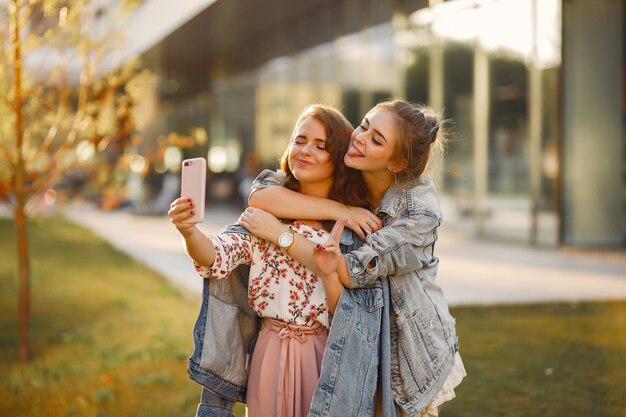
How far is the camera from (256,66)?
2573 cm

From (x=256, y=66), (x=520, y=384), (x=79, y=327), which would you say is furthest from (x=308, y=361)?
(x=256, y=66)

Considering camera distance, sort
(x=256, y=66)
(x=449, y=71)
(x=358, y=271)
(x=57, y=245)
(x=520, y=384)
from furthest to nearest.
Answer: (x=256, y=66) → (x=449, y=71) → (x=57, y=245) → (x=520, y=384) → (x=358, y=271)

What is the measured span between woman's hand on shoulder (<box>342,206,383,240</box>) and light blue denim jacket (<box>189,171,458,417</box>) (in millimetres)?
42

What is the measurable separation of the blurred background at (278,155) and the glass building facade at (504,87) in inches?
1.5

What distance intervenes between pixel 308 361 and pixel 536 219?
38.3 ft

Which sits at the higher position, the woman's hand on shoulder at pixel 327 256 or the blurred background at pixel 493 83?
the blurred background at pixel 493 83

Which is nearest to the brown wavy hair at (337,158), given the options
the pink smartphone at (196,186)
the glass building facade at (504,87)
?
the pink smartphone at (196,186)

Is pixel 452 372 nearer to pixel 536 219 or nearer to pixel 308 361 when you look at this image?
pixel 308 361

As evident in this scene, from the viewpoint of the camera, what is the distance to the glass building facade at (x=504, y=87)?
1367cm

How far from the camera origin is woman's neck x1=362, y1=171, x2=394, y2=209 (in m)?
3.06

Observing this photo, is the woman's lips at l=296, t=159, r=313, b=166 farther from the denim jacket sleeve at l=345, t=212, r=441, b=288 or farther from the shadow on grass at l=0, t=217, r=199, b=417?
the shadow on grass at l=0, t=217, r=199, b=417

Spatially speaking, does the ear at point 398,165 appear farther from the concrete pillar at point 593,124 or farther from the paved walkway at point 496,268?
the concrete pillar at point 593,124

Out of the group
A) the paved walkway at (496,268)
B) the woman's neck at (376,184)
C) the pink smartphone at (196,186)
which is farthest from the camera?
the paved walkway at (496,268)

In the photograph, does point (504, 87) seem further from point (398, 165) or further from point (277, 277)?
point (277, 277)
